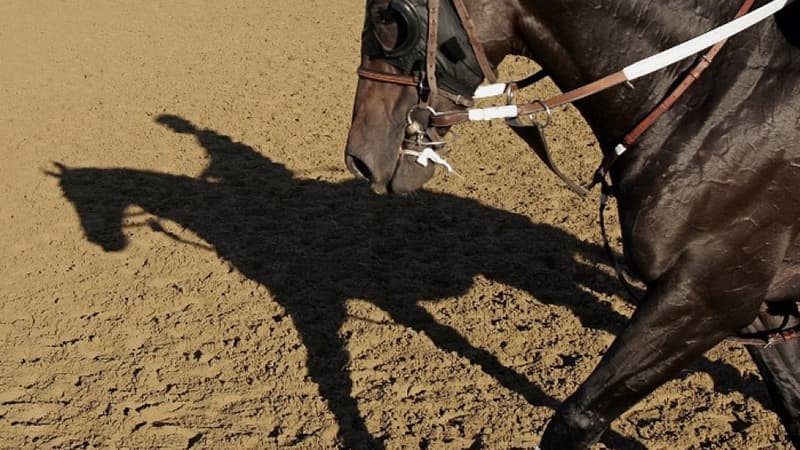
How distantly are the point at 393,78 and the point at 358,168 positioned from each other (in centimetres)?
38

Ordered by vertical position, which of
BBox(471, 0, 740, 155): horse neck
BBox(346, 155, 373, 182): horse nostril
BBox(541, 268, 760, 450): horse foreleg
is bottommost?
BBox(541, 268, 760, 450): horse foreleg

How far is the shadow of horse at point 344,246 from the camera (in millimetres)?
6043

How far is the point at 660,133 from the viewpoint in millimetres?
3455

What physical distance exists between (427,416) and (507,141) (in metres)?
4.04

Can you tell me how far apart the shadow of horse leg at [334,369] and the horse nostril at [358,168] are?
6.09 ft

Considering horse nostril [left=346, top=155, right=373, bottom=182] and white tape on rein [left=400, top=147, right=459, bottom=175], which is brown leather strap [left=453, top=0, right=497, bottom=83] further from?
horse nostril [left=346, top=155, right=373, bottom=182]

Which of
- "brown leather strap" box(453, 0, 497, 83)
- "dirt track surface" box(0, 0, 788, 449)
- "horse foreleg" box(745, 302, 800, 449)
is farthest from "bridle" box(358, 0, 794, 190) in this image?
"dirt track surface" box(0, 0, 788, 449)

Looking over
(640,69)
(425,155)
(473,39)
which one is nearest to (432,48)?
(473,39)

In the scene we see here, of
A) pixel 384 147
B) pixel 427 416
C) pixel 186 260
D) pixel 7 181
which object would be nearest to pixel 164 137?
pixel 7 181

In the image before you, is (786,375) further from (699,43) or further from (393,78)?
(393,78)

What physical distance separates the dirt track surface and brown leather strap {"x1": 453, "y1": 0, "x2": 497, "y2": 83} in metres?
2.20

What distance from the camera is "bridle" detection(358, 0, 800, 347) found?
332cm

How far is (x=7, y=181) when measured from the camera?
8.80m

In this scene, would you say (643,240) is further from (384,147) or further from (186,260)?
(186,260)
